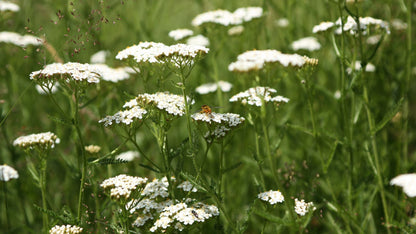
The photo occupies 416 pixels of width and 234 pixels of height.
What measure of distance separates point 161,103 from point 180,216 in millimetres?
594

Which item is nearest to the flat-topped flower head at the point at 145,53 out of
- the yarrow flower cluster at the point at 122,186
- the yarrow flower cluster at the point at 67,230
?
the yarrow flower cluster at the point at 122,186

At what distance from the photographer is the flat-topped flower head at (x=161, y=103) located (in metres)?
2.18

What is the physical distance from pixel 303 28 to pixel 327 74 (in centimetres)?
59

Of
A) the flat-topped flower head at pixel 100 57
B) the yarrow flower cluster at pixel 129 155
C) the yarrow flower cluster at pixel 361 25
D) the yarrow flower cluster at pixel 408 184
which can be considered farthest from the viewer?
the flat-topped flower head at pixel 100 57

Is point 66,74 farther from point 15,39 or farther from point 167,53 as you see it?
point 15,39

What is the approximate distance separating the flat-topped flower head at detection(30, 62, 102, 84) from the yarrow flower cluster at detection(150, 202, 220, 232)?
80 centimetres

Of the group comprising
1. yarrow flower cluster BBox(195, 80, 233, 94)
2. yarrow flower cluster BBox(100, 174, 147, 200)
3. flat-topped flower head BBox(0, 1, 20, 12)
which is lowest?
yarrow flower cluster BBox(100, 174, 147, 200)

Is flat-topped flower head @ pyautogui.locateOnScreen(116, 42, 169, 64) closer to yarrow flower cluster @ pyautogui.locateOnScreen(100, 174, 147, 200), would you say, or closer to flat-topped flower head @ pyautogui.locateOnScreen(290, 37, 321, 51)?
yarrow flower cluster @ pyautogui.locateOnScreen(100, 174, 147, 200)

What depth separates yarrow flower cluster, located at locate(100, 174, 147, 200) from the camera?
211 centimetres

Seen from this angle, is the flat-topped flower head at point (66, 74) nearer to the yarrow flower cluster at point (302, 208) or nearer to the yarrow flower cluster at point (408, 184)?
the yarrow flower cluster at point (302, 208)

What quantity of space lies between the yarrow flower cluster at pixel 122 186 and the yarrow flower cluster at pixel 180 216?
20cm

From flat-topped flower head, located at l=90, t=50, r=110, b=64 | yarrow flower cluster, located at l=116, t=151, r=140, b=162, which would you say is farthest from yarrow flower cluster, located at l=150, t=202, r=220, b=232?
flat-topped flower head, located at l=90, t=50, r=110, b=64

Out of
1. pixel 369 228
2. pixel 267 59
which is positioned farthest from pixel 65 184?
pixel 369 228

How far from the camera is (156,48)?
233 centimetres
